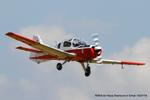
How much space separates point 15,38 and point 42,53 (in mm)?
9597

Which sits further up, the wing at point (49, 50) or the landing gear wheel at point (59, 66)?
the wing at point (49, 50)

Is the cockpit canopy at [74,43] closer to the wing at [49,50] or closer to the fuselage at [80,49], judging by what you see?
the fuselage at [80,49]

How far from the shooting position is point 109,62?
8106cm

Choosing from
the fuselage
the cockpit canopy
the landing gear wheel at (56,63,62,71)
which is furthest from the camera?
the cockpit canopy

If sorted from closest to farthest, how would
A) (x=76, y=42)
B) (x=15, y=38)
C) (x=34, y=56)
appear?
(x=15, y=38) < (x=76, y=42) < (x=34, y=56)

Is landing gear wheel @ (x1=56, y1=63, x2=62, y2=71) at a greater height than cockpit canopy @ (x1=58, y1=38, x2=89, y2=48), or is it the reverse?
cockpit canopy @ (x1=58, y1=38, x2=89, y2=48)

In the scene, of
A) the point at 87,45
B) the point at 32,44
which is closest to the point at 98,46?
the point at 87,45

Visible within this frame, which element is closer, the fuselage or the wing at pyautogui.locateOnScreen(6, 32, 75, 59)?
the wing at pyautogui.locateOnScreen(6, 32, 75, 59)

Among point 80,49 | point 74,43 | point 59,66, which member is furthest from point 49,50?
point 80,49

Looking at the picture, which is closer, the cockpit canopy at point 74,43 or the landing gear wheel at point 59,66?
the landing gear wheel at point 59,66

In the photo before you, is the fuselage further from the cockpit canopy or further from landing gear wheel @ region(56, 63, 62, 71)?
Answer: landing gear wheel @ region(56, 63, 62, 71)

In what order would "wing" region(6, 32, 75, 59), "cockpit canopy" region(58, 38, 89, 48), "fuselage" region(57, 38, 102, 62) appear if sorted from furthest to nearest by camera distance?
"cockpit canopy" region(58, 38, 89, 48) → "fuselage" region(57, 38, 102, 62) → "wing" region(6, 32, 75, 59)

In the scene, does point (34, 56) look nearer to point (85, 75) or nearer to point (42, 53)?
point (42, 53)

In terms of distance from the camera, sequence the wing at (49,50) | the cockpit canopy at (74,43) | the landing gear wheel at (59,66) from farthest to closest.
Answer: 1. the cockpit canopy at (74,43)
2. the landing gear wheel at (59,66)
3. the wing at (49,50)
